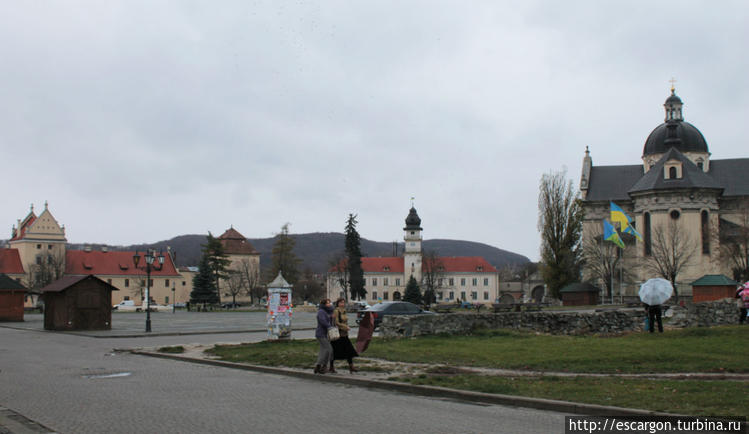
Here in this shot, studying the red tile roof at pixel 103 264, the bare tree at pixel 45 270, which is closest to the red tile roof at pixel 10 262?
the bare tree at pixel 45 270

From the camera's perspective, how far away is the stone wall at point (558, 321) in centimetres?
2464

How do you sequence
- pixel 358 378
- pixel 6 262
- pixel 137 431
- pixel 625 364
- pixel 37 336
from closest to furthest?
pixel 137 431 → pixel 358 378 → pixel 625 364 → pixel 37 336 → pixel 6 262

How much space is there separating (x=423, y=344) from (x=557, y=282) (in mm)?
50176

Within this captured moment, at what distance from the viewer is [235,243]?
440ft

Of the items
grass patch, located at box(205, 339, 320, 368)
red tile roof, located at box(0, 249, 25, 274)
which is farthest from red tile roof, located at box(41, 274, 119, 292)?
red tile roof, located at box(0, 249, 25, 274)

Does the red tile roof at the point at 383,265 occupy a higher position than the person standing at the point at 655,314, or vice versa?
the red tile roof at the point at 383,265

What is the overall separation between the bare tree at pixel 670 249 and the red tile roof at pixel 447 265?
211 ft

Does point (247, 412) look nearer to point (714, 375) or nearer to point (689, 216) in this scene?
point (714, 375)

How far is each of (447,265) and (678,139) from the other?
61.7 m

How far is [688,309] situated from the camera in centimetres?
2841

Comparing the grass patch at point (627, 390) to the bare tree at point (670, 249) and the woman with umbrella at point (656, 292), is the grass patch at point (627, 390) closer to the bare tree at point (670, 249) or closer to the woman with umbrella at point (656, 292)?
the woman with umbrella at point (656, 292)

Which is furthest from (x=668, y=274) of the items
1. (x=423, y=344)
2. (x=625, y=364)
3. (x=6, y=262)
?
(x=6, y=262)

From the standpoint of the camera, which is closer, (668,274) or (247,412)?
(247,412)

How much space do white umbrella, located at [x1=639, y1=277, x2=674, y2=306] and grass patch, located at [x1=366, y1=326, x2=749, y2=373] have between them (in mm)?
1404
